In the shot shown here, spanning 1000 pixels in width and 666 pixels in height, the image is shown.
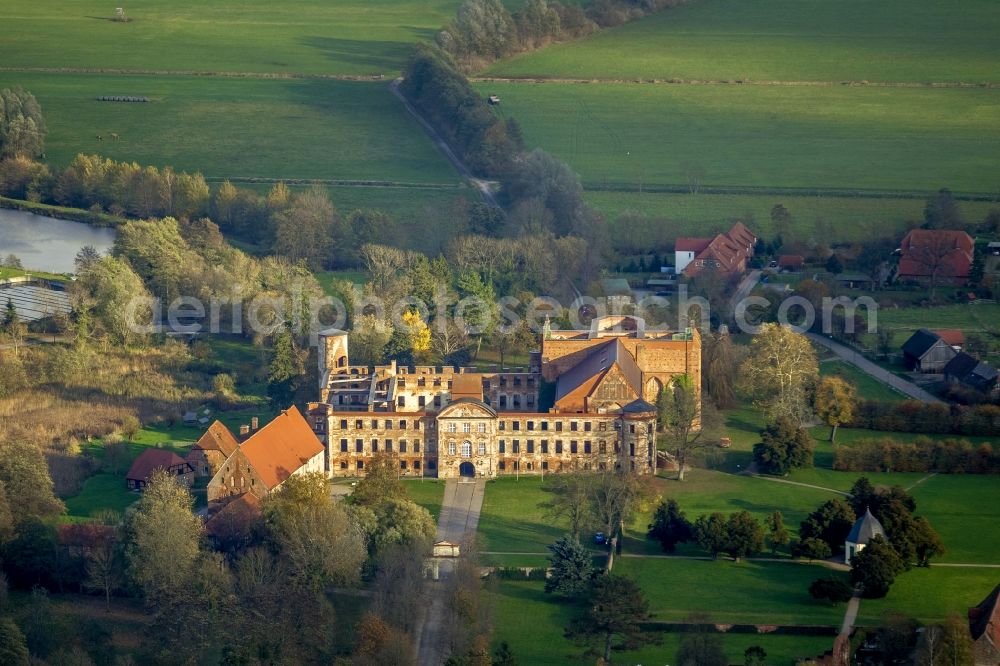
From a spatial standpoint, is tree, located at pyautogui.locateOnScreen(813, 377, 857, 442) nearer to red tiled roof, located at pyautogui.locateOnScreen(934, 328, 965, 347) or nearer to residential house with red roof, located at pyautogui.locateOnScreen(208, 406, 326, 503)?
red tiled roof, located at pyautogui.locateOnScreen(934, 328, 965, 347)

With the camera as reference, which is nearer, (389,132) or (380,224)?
(380,224)

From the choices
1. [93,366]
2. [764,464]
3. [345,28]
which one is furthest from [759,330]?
[345,28]

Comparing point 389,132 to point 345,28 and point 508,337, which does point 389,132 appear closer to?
point 345,28

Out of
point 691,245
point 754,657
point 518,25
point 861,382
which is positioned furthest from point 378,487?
point 518,25

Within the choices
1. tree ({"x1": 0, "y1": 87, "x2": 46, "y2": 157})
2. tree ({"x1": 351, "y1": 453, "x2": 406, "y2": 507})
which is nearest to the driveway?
tree ({"x1": 351, "y1": 453, "x2": 406, "y2": 507})

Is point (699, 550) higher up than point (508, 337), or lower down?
lower down

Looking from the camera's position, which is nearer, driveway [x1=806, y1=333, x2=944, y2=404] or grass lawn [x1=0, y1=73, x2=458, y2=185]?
driveway [x1=806, y1=333, x2=944, y2=404]
